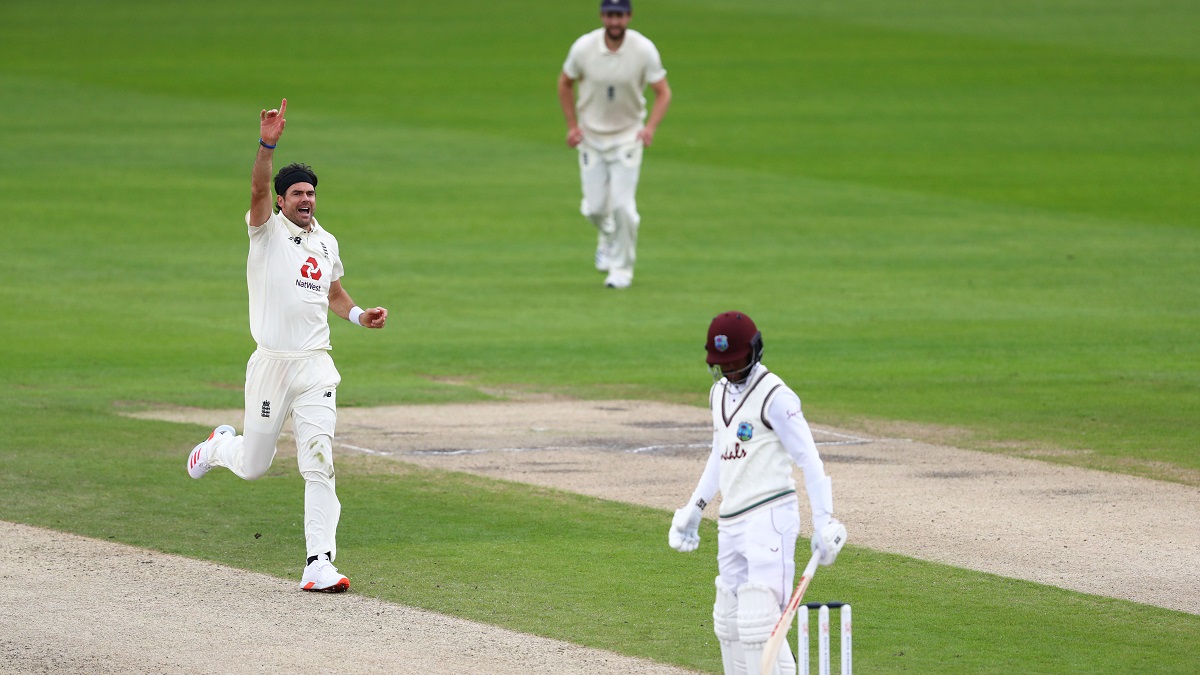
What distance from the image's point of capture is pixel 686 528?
8.06 metres

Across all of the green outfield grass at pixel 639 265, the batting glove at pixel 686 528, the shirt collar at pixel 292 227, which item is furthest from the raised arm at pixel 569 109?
the batting glove at pixel 686 528

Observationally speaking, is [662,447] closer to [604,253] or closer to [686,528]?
[686,528]

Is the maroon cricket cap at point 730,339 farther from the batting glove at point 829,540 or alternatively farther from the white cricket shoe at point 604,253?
the white cricket shoe at point 604,253

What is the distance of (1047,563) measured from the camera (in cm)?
1052

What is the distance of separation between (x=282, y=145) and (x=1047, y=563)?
23031mm

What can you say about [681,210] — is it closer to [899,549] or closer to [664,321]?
[664,321]

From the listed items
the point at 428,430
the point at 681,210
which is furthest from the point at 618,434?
the point at 681,210

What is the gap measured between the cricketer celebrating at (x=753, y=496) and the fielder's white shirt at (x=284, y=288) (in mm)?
3096

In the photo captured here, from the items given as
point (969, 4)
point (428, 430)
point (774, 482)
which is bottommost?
point (428, 430)

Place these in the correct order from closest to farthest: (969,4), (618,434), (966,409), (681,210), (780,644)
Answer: (780,644), (618,434), (966,409), (681,210), (969,4)

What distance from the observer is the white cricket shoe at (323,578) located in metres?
9.91

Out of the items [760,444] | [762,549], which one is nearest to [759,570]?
[762,549]

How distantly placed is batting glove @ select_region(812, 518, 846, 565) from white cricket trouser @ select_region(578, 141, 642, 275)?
1321 cm

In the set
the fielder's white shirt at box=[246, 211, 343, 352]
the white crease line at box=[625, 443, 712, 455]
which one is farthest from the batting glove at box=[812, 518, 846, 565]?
the white crease line at box=[625, 443, 712, 455]
